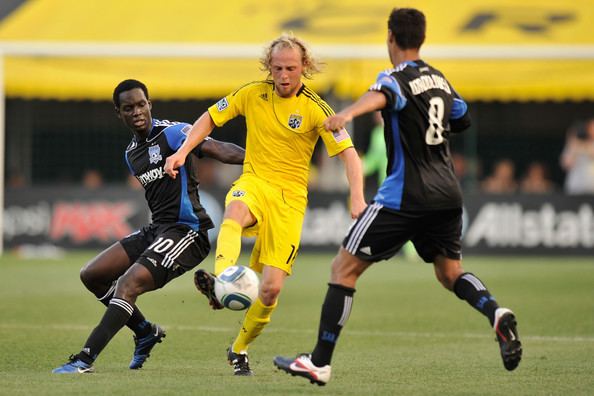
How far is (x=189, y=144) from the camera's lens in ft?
27.4

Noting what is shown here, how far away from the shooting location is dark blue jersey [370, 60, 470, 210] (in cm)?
733

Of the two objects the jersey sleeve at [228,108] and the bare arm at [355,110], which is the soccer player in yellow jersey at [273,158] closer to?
the jersey sleeve at [228,108]

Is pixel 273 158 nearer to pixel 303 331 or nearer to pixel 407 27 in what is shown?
pixel 407 27

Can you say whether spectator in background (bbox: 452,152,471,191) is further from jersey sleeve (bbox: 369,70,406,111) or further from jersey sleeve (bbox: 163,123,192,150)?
jersey sleeve (bbox: 369,70,406,111)

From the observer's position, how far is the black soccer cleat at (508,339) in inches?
283

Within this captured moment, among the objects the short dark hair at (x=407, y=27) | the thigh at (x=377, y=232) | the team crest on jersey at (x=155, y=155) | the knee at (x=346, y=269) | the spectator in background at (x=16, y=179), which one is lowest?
the spectator in background at (x=16, y=179)

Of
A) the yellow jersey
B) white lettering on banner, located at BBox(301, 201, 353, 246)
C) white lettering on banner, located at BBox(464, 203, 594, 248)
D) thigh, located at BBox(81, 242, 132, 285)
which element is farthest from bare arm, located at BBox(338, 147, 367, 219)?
white lettering on banner, located at BBox(464, 203, 594, 248)

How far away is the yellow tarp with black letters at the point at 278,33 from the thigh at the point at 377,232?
49.0 ft

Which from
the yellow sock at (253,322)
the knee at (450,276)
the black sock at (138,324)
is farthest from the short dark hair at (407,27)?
the black sock at (138,324)

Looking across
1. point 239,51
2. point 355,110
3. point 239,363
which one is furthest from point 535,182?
point 355,110

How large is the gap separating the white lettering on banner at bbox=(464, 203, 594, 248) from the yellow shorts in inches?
526

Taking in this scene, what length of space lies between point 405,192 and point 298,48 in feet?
5.11

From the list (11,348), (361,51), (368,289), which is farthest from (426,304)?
(361,51)

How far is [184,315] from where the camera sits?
1265 centimetres
